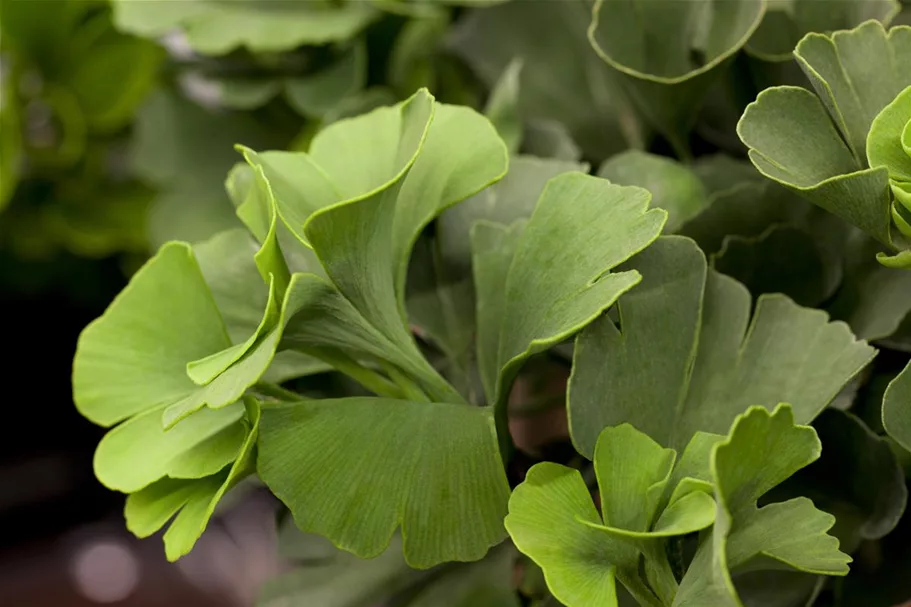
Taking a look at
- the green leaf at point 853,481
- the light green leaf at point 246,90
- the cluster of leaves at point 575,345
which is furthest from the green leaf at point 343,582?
the light green leaf at point 246,90

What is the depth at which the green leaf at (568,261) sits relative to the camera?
188 mm

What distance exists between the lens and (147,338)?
231 mm

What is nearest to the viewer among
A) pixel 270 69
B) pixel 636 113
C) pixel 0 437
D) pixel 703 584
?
pixel 703 584

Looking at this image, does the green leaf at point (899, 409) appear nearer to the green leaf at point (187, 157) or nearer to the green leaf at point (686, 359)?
the green leaf at point (686, 359)

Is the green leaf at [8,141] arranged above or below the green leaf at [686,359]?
below

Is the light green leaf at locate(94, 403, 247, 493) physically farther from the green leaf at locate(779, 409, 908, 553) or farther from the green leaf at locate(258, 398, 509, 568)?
the green leaf at locate(779, 409, 908, 553)

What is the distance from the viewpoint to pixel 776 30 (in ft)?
0.89

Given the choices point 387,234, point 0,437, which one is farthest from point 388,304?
point 0,437

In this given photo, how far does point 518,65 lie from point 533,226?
0.12 metres

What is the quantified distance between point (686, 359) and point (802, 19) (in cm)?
12

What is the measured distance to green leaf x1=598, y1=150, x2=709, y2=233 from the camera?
255mm

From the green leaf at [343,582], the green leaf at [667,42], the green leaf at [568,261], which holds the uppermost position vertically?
the green leaf at [667,42]

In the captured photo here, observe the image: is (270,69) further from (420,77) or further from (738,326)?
(738,326)

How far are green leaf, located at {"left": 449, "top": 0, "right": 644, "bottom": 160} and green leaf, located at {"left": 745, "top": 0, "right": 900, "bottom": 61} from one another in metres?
0.06
